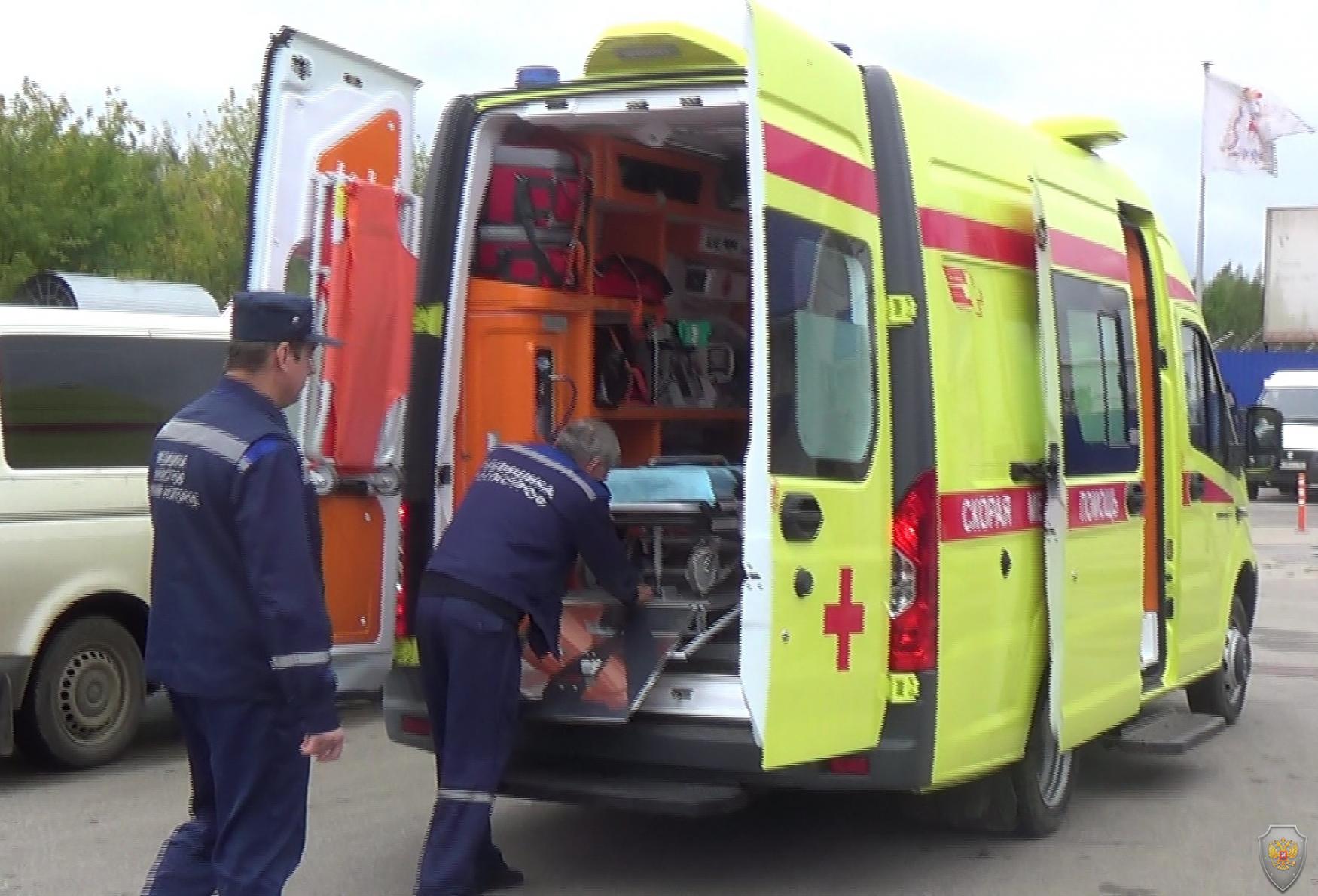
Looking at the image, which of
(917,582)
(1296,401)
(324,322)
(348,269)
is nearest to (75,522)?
(324,322)

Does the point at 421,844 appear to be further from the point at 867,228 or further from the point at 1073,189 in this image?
the point at 1073,189

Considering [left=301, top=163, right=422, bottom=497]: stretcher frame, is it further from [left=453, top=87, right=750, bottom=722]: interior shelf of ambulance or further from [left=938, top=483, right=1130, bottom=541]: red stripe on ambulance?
[left=938, top=483, right=1130, bottom=541]: red stripe on ambulance

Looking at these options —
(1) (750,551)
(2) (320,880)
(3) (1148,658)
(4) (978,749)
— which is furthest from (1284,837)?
(2) (320,880)

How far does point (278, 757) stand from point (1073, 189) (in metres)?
3.94

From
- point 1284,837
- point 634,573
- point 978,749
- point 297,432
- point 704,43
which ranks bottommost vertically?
point 1284,837

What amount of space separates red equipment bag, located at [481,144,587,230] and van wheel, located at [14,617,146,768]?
3071 mm

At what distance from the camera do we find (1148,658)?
24.1 feet

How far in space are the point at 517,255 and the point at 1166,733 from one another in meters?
3.48

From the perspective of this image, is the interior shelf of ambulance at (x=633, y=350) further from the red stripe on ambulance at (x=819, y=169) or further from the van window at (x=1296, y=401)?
the van window at (x=1296, y=401)

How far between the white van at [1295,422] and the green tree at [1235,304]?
160ft

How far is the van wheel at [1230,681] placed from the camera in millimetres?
8492

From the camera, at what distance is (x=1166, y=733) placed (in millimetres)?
7121

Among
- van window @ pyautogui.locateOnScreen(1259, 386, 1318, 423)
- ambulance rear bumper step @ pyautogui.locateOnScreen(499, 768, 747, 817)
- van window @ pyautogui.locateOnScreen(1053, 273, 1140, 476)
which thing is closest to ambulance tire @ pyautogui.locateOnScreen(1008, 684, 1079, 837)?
van window @ pyautogui.locateOnScreen(1053, 273, 1140, 476)

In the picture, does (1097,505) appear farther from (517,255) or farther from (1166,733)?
(517,255)
